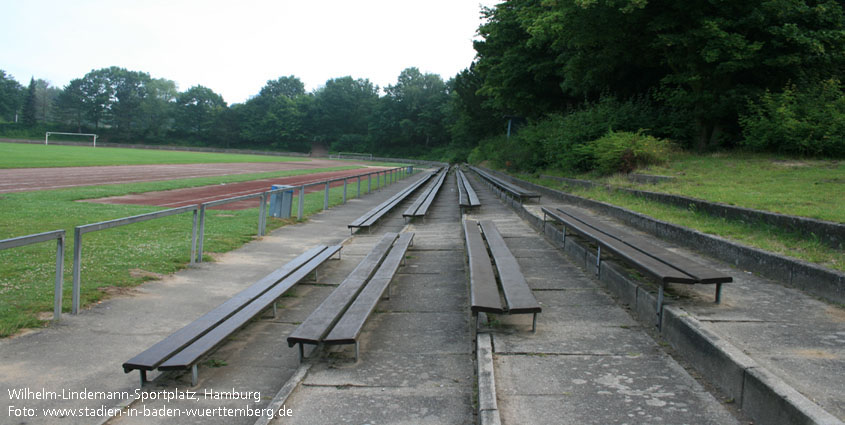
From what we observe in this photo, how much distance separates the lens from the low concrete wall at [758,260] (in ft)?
14.7

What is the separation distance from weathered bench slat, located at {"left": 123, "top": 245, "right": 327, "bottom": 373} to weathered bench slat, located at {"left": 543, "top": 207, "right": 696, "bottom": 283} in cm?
343

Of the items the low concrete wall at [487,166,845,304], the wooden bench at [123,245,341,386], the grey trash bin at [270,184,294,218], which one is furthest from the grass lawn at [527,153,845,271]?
the grey trash bin at [270,184,294,218]

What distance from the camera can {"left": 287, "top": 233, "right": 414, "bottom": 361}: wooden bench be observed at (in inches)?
148

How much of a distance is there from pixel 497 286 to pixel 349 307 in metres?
1.61

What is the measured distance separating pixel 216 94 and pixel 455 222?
12198 centimetres

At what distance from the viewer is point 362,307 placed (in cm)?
452

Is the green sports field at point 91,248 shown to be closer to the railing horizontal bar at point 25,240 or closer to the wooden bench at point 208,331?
the railing horizontal bar at point 25,240

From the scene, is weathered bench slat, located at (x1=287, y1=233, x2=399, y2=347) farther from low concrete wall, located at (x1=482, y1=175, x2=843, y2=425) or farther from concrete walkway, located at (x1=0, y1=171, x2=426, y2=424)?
low concrete wall, located at (x1=482, y1=175, x2=843, y2=425)

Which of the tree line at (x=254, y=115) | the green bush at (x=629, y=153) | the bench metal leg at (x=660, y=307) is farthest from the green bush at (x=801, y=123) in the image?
the tree line at (x=254, y=115)

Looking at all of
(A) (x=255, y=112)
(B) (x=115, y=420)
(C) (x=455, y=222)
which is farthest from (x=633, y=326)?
(A) (x=255, y=112)

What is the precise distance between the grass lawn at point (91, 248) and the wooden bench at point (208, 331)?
164cm

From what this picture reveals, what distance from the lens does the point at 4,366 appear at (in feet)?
12.3

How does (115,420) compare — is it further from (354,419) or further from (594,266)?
(594,266)

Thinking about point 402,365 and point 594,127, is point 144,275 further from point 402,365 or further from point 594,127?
point 594,127
